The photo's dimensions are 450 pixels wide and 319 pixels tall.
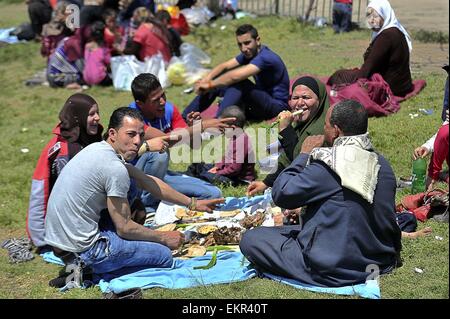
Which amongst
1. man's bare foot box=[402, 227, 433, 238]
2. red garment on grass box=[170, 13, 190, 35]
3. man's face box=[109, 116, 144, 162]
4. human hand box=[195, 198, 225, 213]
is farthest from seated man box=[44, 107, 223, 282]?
red garment on grass box=[170, 13, 190, 35]

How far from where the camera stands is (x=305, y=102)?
5.36m

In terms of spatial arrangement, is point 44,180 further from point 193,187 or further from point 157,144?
point 193,187

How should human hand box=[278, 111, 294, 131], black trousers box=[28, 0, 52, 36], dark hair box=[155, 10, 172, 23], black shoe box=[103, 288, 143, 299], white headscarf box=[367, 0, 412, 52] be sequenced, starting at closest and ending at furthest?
black shoe box=[103, 288, 143, 299]
human hand box=[278, 111, 294, 131]
white headscarf box=[367, 0, 412, 52]
dark hair box=[155, 10, 172, 23]
black trousers box=[28, 0, 52, 36]

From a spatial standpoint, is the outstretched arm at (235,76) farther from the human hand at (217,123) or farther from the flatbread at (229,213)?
the flatbread at (229,213)

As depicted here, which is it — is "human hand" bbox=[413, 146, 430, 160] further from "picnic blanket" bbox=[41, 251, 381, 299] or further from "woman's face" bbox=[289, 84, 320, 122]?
"picnic blanket" bbox=[41, 251, 381, 299]

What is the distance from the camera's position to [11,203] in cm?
679

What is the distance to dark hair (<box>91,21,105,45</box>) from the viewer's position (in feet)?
35.2

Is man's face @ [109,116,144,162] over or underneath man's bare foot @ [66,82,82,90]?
over

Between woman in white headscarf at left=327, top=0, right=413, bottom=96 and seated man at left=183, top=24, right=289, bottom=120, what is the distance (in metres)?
0.83

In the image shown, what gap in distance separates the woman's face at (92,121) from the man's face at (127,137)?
70cm

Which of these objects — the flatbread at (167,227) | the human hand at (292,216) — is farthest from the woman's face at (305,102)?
the flatbread at (167,227)

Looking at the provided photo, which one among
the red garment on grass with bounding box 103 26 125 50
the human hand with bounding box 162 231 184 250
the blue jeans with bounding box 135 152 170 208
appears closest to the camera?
the human hand with bounding box 162 231 184 250

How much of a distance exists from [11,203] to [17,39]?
8.28m

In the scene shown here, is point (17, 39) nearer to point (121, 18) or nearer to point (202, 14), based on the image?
point (121, 18)
